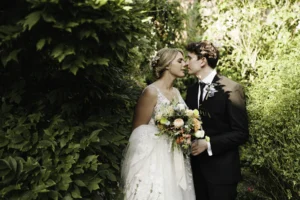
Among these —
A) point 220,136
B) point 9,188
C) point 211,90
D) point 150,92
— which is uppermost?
point 211,90

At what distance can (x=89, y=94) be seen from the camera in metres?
3.22

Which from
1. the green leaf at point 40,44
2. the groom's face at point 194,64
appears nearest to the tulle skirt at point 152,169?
the groom's face at point 194,64

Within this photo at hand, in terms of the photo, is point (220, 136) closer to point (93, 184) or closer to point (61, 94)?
point (93, 184)

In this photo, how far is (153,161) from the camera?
3654 mm

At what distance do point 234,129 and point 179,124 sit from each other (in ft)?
2.03

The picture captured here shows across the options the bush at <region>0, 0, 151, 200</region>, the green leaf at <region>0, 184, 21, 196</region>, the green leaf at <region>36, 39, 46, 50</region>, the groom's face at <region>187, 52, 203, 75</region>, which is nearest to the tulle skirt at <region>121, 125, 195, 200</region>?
the bush at <region>0, 0, 151, 200</region>

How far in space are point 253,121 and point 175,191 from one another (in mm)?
1495

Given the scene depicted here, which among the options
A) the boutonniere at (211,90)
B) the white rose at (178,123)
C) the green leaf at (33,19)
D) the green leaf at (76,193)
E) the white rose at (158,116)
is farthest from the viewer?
the boutonniere at (211,90)

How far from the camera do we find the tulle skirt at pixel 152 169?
354 centimetres

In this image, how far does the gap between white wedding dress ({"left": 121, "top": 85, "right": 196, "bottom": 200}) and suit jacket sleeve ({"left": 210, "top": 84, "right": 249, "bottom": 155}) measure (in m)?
0.40

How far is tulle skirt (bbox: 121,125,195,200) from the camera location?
3535 mm

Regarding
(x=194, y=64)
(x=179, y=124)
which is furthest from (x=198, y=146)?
(x=194, y=64)

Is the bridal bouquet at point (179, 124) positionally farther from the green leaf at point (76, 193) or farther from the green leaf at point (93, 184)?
the green leaf at point (76, 193)

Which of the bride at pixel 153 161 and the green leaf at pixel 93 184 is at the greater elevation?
the green leaf at pixel 93 184
